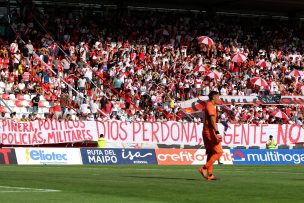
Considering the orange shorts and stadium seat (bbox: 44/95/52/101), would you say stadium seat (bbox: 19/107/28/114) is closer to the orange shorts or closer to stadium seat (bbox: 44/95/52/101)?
stadium seat (bbox: 44/95/52/101)

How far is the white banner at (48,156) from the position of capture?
111ft

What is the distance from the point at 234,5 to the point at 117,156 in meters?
30.1

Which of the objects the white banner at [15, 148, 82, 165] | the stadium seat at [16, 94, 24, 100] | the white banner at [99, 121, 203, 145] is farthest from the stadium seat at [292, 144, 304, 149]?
the stadium seat at [16, 94, 24, 100]

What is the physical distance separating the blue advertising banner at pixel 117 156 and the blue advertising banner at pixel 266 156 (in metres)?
4.47

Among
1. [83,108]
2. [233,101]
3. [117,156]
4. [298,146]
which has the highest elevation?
[83,108]

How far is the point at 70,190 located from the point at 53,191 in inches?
20.5

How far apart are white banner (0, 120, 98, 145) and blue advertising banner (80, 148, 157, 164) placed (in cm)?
333

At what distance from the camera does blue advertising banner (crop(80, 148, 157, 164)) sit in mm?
35281

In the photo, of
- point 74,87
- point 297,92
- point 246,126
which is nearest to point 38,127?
point 74,87

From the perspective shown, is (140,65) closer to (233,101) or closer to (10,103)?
(233,101)

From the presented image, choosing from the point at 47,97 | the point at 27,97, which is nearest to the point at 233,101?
the point at 47,97

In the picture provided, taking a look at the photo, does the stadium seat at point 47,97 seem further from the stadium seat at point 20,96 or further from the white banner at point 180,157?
the white banner at point 180,157

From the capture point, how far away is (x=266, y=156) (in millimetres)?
39281

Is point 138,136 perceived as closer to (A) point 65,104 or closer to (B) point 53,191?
(A) point 65,104
